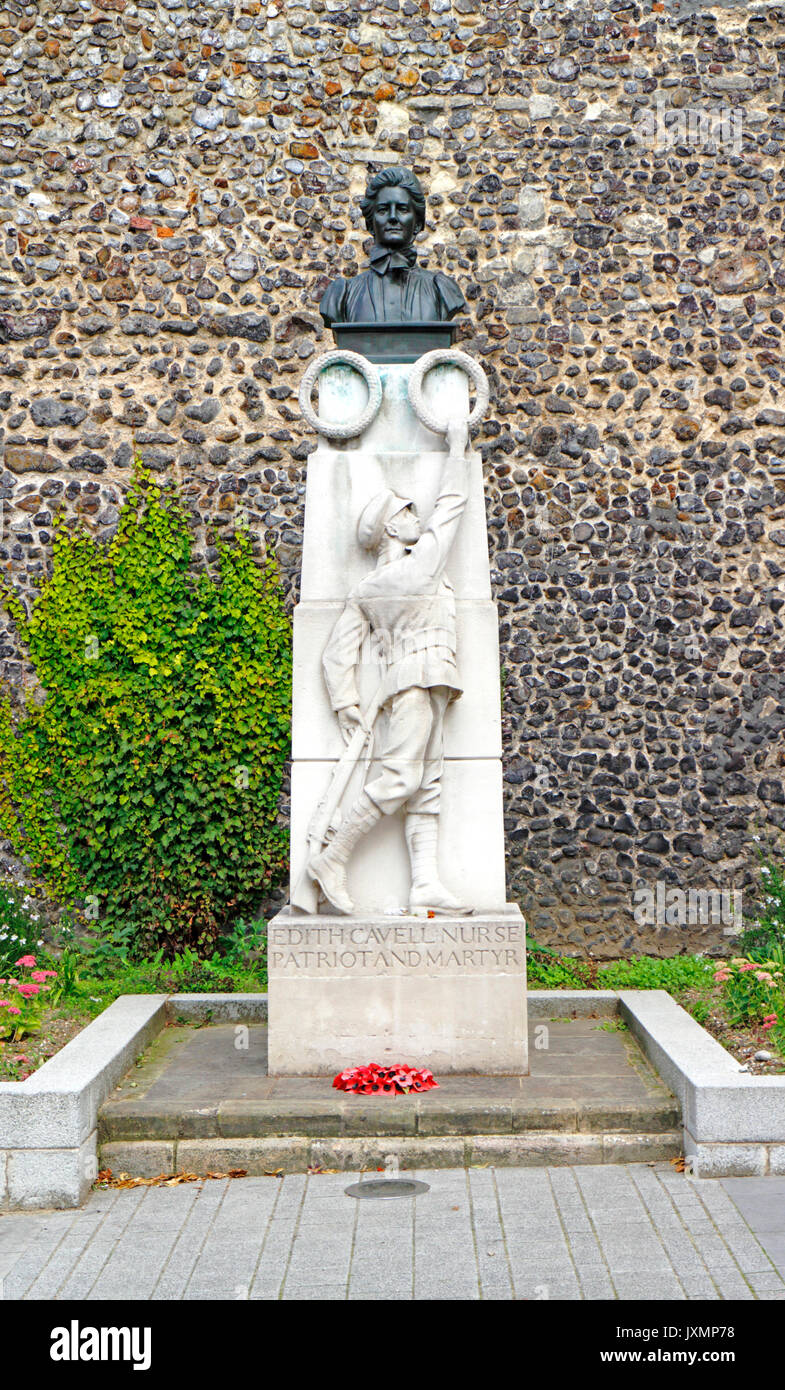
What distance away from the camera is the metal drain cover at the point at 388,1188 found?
4716 mm

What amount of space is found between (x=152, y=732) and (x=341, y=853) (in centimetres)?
404

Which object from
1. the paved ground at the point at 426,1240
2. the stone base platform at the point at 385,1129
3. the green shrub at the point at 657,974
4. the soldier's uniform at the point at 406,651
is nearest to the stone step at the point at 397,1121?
the stone base platform at the point at 385,1129

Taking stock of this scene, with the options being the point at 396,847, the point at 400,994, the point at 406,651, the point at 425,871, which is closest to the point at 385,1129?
the point at 400,994

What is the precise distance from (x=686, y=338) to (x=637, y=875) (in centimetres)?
406

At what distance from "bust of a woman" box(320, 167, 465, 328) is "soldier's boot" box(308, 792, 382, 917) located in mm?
2430

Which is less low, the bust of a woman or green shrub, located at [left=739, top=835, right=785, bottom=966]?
the bust of a woman

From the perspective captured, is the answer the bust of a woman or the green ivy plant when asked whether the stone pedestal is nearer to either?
the bust of a woman

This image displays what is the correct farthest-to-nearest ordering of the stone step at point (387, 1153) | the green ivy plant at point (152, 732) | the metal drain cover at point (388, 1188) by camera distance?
the green ivy plant at point (152, 732) < the stone step at point (387, 1153) < the metal drain cover at point (388, 1188)

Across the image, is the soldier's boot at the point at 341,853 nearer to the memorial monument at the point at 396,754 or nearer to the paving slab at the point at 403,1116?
the memorial monument at the point at 396,754

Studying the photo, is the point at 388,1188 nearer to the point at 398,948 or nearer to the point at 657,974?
the point at 398,948

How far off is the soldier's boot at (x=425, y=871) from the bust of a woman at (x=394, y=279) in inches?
97.5

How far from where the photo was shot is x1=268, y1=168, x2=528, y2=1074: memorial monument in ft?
18.7

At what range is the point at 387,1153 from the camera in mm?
5008

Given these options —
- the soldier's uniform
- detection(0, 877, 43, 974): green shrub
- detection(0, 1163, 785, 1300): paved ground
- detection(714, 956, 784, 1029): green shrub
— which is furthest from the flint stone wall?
detection(0, 1163, 785, 1300): paved ground
